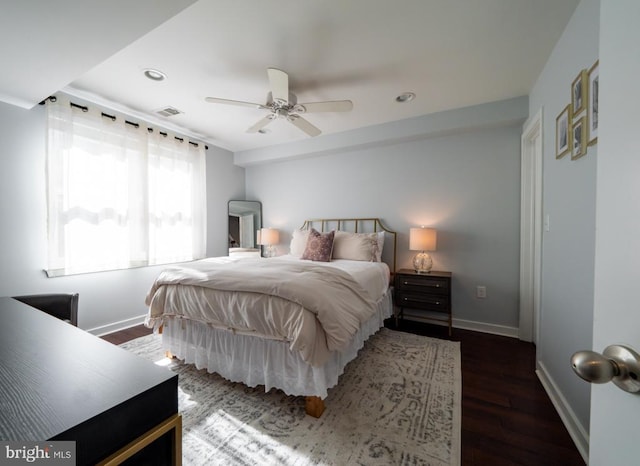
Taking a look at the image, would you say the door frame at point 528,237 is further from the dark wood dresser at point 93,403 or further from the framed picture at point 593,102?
the dark wood dresser at point 93,403

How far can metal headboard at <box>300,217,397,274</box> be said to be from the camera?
355 cm

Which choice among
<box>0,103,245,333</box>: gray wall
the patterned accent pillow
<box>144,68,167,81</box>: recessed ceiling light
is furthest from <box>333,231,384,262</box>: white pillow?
<box>0,103,245,333</box>: gray wall

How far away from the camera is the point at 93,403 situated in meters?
0.43

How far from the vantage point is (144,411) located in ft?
1.52

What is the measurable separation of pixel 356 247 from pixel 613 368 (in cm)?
299

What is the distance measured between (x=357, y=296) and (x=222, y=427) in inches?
48.6

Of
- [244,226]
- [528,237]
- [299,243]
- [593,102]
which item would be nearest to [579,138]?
[593,102]

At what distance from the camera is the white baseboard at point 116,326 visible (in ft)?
9.32

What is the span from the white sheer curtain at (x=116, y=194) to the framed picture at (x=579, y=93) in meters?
4.11

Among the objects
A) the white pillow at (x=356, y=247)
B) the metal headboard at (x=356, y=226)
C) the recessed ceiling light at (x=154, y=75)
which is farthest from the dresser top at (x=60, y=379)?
the metal headboard at (x=356, y=226)

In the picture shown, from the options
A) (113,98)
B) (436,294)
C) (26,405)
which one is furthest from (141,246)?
(436,294)

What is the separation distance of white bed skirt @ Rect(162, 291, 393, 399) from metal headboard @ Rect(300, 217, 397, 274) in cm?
152

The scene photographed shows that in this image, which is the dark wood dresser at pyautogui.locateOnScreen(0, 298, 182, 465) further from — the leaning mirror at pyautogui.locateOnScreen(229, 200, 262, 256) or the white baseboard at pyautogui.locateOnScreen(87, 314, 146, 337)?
the leaning mirror at pyautogui.locateOnScreen(229, 200, 262, 256)

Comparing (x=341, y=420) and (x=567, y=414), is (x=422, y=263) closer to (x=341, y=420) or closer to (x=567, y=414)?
(x=567, y=414)
